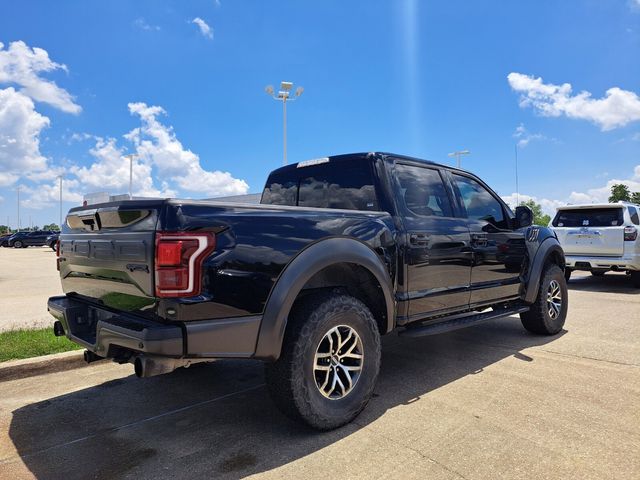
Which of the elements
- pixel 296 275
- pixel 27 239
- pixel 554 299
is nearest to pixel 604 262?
pixel 554 299

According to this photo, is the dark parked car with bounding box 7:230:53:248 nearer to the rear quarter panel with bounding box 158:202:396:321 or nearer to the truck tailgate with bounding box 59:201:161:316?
the truck tailgate with bounding box 59:201:161:316

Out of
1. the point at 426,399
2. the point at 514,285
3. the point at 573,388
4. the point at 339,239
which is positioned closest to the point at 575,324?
the point at 514,285

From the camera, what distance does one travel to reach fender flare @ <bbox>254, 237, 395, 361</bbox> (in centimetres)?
266

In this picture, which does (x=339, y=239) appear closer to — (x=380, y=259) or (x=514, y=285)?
(x=380, y=259)

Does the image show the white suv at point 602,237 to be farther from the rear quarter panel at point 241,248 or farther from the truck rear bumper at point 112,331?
the truck rear bumper at point 112,331

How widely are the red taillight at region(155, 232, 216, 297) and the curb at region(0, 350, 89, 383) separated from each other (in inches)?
107

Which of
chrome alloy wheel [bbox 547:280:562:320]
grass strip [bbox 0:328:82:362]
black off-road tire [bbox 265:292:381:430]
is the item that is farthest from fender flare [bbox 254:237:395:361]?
chrome alloy wheel [bbox 547:280:562:320]

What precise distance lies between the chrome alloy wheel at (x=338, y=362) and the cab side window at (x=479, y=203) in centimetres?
205

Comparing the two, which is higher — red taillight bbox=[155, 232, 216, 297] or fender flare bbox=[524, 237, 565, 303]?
red taillight bbox=[155, 232, 216, 297]

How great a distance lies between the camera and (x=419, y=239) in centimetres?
371

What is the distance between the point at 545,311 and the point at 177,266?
14.9ft

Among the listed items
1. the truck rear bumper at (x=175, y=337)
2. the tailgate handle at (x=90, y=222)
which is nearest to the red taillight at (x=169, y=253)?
the truck rear bumper at (x=175, y=337)

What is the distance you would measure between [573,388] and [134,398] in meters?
3.52

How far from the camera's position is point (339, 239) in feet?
10.1
